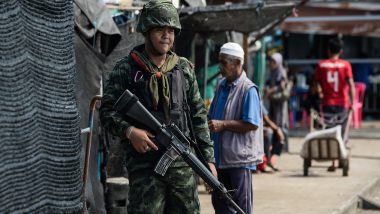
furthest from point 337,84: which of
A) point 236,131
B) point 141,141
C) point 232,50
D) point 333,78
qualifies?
point 141,141

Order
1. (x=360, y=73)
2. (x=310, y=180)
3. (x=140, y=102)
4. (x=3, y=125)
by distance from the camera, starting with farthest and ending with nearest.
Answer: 1. (x=360, y=73)
2. (x=310, y=180)
3. (x=140, y=102)
4. (x=3, y=125)

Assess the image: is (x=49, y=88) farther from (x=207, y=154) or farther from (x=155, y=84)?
(x=207, y=154)

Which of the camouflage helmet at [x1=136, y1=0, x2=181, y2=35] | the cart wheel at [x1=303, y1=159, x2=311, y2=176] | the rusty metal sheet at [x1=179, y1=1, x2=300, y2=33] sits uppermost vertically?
the camouflage helmet at [x1=136, y1=0, x2=181, y2=35]

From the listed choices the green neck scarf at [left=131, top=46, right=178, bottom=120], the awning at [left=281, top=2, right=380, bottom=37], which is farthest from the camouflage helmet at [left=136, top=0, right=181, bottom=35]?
the awning at [left=281, top=2, right=380, bottom=37]

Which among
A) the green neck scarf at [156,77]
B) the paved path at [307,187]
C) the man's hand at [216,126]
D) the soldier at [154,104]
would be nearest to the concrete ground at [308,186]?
the paved path at [307,187]

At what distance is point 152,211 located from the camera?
17.2 ft

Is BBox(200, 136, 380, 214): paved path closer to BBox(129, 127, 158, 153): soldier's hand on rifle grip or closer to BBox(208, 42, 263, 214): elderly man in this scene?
BBox(208, 42, 263, 214): elderly man

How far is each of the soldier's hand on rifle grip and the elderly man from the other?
1.92 meters

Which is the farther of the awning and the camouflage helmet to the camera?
the awning

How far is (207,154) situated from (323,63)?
850cm

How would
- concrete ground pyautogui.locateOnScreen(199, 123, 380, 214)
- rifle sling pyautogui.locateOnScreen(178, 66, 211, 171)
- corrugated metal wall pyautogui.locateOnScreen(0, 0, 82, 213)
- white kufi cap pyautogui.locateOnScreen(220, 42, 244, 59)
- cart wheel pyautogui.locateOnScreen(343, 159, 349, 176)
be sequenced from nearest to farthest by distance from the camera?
corrugated metal wall pyautogui.locateOnScreen(0, 0, 82, 213)
rifle sling pyautogui.locateOnScreen(178, 66, 211, 171)
white kufi cap pyautogui.locateOnScreen(220, 42, 244, 59)
concrete ground pyautogui.locateOnScreen(199, 123, 380, 214)
cart wheel pyautogui.locateOnScreen(343, 159, 349, 176)

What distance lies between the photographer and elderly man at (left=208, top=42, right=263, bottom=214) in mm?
7051

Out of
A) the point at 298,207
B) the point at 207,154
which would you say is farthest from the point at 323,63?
the point at 207,154

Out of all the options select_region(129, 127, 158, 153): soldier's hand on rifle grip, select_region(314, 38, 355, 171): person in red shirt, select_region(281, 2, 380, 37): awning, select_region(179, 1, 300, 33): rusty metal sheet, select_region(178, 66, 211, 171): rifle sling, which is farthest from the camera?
select_region(281, 2, 380, 37): awning
